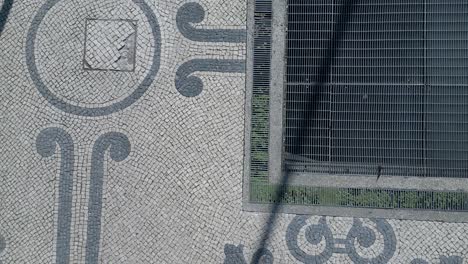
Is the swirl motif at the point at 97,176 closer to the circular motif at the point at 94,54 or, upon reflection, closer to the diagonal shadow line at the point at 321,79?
the circular motif at the point at 94,54

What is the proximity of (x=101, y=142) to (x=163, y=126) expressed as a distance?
76cm

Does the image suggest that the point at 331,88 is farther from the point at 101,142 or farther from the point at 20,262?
the point at 20,262

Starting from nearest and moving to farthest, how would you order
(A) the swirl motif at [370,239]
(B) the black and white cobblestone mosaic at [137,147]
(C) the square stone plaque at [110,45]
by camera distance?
(A) the swirl motif at [370,239] < (B) the black and white cobblestone mosaic at [137,147] < (C) the square stone plaque at [110,45]

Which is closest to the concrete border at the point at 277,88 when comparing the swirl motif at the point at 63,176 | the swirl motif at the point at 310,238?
the swirl motif at the point at 310,238

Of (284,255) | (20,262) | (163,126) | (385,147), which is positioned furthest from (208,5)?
(20,262)

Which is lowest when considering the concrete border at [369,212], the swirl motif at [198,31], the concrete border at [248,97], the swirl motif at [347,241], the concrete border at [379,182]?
the swirl motif at [347,241]

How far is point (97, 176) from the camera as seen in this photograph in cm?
603

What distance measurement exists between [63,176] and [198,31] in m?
2.32

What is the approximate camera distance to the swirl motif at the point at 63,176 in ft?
19.5

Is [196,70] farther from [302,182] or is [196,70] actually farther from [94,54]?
[302,182]

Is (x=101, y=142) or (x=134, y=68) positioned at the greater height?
(x=134, y=68)

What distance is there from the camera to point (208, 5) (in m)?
6.14

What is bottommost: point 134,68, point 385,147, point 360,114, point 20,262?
point 20,262

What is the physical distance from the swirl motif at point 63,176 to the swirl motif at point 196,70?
1.47 meters
